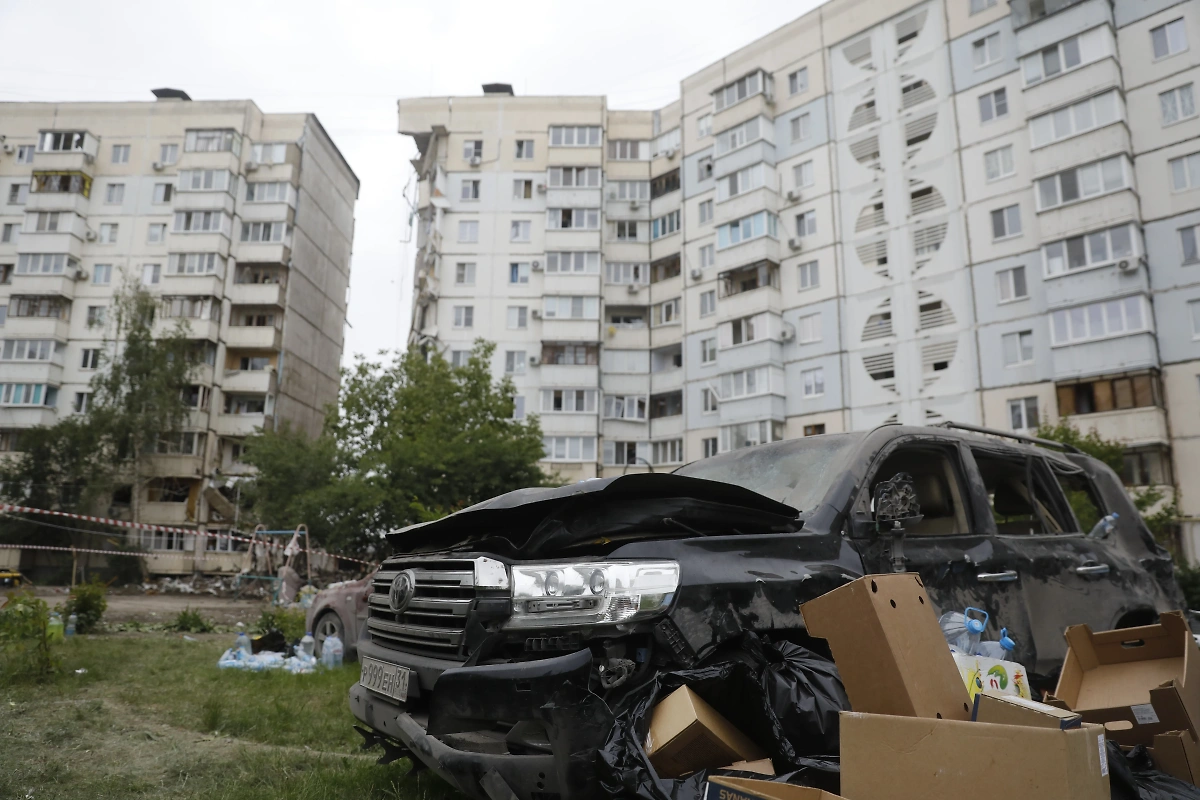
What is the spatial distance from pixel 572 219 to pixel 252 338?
1930cm

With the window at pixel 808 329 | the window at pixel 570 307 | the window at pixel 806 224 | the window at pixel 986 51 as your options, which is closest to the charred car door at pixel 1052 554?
the window at pixel 808 329

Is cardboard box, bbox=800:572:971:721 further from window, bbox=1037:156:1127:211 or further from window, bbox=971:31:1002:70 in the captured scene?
window, bbox=971:31:1002:70

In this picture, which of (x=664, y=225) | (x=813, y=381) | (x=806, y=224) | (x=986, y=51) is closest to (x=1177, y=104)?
(x=986, y=51)

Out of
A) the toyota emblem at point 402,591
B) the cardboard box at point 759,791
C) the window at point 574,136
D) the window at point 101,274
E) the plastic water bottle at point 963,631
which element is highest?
the window at point 574,136

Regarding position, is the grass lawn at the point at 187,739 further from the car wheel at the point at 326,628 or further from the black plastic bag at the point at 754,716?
the black plastic bag at the point at 754,716

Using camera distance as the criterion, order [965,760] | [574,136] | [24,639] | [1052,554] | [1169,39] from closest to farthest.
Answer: [965,760] < [1052,554] < [24,639] < [1169,39] < [574,136]

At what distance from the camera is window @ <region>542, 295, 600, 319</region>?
41719 mm

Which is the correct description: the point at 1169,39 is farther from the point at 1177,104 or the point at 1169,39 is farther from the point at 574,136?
the point at 574,136

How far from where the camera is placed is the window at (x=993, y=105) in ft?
101

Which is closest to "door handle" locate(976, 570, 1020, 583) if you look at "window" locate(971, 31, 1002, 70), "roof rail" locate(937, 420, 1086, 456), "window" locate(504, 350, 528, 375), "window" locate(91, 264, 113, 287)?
"roof rail" locate(937, 420, 1086, 456)

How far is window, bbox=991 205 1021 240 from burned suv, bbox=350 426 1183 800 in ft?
95.5

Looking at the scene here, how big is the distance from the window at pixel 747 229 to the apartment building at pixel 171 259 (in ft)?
83.0

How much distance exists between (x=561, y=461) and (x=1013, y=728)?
3808 cm

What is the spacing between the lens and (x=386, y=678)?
3.41 meters
